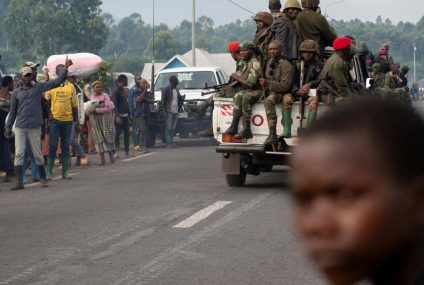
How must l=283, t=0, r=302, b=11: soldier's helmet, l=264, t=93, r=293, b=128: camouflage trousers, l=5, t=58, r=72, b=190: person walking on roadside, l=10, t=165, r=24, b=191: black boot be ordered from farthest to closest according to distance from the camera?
l=10, t=165, r=24, b=191: black boot → l=5, t=58, r=72, b=190: person walking on roadside → l=283, t=0, r=302, b=11: soldier's helmet → l=264, t=93, r=293, b=128: camouflage trousers

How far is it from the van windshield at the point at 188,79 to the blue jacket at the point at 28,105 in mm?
12483

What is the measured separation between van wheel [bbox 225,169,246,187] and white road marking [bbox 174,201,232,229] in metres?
1.68

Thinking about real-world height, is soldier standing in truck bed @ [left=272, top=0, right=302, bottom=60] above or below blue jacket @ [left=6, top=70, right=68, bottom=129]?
above

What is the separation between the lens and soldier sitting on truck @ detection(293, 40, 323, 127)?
13.4m

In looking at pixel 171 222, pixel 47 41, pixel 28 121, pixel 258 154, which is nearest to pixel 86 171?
pixel 28 121

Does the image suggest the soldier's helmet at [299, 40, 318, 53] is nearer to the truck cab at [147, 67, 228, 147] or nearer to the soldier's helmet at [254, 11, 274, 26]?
the soldier's helmet at [254, 11, 274, 26]

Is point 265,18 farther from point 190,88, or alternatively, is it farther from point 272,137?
point 190,88

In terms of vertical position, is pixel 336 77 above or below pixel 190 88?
above

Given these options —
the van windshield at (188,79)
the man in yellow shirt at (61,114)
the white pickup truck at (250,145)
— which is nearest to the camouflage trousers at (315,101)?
the white pickup truck at (250,145)

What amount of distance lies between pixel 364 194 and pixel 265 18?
1313 centimetres

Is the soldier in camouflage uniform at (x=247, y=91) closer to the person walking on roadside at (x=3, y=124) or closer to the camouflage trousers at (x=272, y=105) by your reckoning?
the camouflage trousers at (x=272, y=105)

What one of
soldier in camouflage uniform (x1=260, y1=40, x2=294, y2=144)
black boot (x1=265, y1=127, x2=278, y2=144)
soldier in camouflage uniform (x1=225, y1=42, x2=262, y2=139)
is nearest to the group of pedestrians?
soldier in camouflage uniform (x1=225, y1=42, x2=262, y2=139)

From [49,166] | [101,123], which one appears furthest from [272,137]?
[101,123]

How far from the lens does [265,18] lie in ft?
47.0
